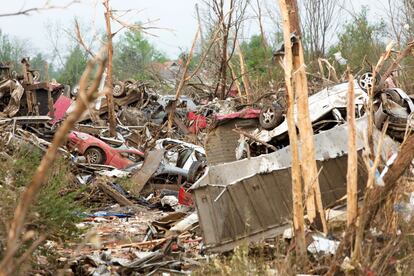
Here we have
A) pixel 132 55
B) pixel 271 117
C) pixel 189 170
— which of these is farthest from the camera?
pixel 132 55

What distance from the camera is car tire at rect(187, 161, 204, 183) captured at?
46.0 ft

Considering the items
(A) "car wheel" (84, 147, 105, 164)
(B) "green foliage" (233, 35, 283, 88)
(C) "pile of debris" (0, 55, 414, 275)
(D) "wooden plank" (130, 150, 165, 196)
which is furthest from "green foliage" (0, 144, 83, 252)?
(B) "green foliage" (233, 35, 283, 88)

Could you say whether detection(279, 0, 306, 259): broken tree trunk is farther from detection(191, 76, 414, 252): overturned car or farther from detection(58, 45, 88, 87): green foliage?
detection(58, 45, 88, 87): green foliage

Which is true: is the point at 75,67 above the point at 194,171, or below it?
Answer: above

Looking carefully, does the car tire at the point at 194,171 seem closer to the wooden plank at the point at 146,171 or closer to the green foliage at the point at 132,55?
the wooden plank at the point at 146,171

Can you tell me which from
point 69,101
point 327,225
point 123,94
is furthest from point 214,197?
point 123,94

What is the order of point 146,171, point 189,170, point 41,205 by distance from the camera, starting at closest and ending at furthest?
point 41,205 → point 189,170 → point 146,171

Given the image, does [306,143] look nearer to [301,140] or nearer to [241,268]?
[301,140]

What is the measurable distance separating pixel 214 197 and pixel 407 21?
863 inches

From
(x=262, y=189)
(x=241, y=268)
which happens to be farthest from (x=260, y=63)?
(x=241, y=268)

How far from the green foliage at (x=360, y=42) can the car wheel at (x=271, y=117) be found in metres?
15.9

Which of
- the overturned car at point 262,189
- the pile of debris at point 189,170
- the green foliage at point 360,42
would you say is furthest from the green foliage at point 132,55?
the overturned car at point 262,189

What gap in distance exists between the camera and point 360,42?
33.8m

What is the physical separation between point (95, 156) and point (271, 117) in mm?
4944
